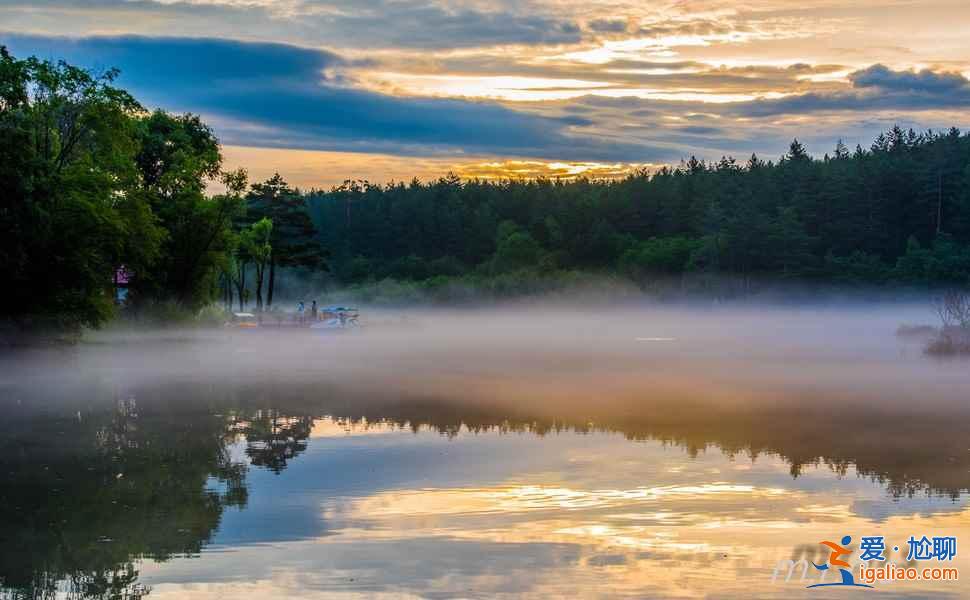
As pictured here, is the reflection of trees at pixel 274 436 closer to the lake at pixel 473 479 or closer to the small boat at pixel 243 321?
the lake at pixel 473 479

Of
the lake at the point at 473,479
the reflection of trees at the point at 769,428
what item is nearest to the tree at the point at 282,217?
the lake at the point at 473,479

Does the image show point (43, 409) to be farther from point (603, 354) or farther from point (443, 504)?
point (603, 354)

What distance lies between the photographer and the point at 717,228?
134 m

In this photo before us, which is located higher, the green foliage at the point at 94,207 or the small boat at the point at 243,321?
the green foliage at the point at 94,207

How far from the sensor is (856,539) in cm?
1440

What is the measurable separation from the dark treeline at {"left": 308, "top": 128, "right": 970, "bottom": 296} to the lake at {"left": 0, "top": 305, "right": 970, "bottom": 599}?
83.7 metres

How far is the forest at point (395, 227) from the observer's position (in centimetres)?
4738

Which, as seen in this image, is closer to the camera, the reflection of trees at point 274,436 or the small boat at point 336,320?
the reflection of trees at point 274,436

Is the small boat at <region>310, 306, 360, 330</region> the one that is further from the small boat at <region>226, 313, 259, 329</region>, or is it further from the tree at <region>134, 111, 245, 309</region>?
the tree at <region>134, 111, 245, 309</region>

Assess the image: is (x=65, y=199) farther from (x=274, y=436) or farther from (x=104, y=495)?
(x=104, y=495)

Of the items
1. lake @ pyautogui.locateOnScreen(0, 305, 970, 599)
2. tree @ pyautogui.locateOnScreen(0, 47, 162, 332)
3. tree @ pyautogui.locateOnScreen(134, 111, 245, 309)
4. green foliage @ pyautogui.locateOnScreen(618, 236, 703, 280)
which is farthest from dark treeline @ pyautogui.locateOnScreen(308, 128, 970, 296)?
lake @ pyautogui.locateOnScreen(0, 305, 970, 599)

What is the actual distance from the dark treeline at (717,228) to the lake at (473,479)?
8372cm

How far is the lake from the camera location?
12828 mm

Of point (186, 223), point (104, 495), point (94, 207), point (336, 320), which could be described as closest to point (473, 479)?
point (104, 495)
